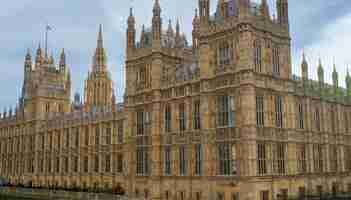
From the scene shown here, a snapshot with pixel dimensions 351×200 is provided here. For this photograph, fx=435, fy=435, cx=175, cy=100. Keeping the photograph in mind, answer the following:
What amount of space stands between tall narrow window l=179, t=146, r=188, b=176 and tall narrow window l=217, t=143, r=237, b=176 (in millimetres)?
5812

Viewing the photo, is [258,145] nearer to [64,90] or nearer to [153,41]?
[153,41]

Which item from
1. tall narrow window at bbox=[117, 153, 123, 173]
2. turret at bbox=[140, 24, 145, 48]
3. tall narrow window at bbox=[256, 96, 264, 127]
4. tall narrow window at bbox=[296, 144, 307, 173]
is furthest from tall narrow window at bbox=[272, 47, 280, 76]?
tall narrow window at bbox=[117, 153, 123, 173]

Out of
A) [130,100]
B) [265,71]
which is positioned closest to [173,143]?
[130,100]

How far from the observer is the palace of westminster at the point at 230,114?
4681 centimetres

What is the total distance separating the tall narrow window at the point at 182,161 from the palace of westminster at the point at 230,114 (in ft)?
0.41

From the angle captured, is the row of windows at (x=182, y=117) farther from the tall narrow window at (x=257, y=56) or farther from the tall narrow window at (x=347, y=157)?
the tall narrow window at (x=347, y=157)

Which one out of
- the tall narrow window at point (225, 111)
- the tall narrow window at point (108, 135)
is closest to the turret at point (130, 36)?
the tall narrow window at point (225, 111)

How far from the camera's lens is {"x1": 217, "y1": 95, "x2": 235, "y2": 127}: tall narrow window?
1884 inches

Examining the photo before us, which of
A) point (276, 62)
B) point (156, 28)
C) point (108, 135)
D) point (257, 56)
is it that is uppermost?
point (156, 28)

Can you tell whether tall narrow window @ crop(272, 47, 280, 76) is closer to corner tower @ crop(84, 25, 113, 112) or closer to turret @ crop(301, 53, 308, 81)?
turret @ crop(301, 53, 308, 81)

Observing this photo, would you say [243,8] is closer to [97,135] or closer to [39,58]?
[97,135]

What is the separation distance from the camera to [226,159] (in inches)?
1882

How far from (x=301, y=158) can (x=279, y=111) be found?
23.4 feet

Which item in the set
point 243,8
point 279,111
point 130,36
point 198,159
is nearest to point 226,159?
point 198,159
